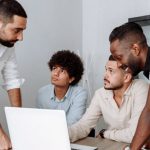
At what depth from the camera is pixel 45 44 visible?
2.93 meters

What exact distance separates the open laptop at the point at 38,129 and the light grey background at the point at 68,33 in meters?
1.32

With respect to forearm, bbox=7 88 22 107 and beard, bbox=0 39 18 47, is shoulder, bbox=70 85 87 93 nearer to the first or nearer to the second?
forearm, bbox=7 88 22 107

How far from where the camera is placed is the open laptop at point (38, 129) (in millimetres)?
1147

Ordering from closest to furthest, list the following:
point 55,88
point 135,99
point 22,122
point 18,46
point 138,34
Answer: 1. point 22,122
2. point 138,34
3. point 135,99
4. point 55,88
5. point 18,46

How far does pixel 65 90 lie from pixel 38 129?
3.75 ft

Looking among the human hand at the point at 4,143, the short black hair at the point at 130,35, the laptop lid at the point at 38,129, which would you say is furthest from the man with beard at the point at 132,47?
the human hand at the point at 4,143

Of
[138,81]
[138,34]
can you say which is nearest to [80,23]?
[138,81]

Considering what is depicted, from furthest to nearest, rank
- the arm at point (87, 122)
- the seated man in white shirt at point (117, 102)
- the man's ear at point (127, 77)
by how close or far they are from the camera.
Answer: the man's ear at point (127, 77) → the seated man in white shirt at point (117, 102) → the arm at point (87, 122)

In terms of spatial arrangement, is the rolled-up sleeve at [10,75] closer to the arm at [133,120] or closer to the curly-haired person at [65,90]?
the curly-haired person at [65,90]

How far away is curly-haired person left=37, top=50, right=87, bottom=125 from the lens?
2227mm

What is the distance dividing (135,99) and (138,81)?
163mm

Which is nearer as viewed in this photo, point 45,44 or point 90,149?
point 90,149

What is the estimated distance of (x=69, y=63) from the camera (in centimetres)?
238

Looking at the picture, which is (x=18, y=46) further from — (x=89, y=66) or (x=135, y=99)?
(x=135, y=99)
